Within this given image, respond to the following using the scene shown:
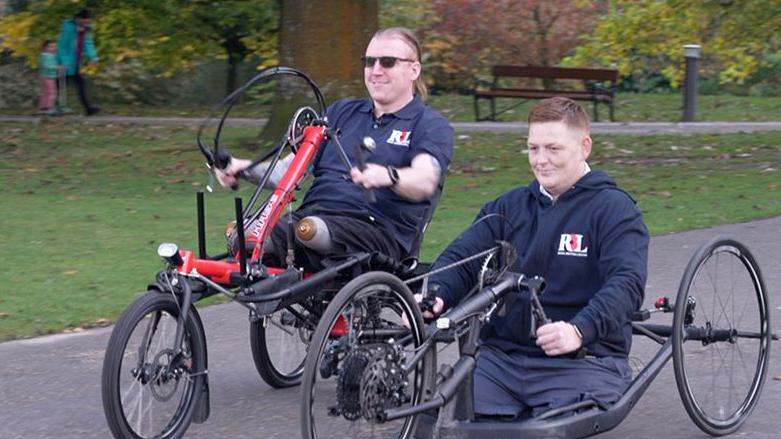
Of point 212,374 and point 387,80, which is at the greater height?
point 387,80

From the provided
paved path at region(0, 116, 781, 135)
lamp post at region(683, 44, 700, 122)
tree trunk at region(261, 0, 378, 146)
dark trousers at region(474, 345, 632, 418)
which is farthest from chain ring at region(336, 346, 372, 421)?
lamp post at region(683, 44, 700, 122)

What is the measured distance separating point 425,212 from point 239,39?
15.6 metres

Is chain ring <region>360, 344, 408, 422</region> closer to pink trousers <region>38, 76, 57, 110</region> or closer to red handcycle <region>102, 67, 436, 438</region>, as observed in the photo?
red handcycle <region>102, 67, 436, 438</region>

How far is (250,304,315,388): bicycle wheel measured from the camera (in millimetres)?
6137

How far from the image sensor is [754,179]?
44.7 ft

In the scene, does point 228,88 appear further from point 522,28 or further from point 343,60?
point 343,60

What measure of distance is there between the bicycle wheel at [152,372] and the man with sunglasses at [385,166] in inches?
26.6

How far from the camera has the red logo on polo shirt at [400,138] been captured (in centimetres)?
603

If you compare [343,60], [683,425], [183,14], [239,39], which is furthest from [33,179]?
[683,425]

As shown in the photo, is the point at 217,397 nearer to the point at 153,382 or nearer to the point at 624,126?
the point at 153,382

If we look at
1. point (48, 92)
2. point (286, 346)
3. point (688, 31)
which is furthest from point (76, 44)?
point (286, 346)

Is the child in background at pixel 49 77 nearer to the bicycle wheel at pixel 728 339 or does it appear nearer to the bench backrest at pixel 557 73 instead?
the bench backrest at pixel 557 73

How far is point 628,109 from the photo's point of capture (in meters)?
23.0

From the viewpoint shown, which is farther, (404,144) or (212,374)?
(212,374)
